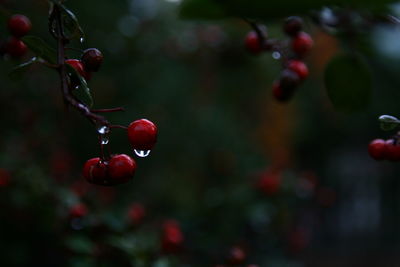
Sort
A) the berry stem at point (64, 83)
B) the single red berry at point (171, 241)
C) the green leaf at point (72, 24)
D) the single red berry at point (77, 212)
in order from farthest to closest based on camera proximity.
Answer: the single red berry at point (171, 241) → the single red berry at point (77, 212) → the green leaf at point (72, 24) → the berry stem at point (64, 83)

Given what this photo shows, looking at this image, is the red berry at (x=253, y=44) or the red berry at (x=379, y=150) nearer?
the red berry at (x=379, y=150)

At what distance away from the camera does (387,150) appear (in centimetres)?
130

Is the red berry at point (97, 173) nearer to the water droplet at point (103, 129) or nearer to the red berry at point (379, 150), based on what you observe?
the water droplet at point (103, 129)

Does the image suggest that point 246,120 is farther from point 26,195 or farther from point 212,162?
point 26,195

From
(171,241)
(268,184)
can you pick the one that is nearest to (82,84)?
(171,241)

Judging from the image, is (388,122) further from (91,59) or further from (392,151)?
(91,59)

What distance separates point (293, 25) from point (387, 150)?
1.81 feet

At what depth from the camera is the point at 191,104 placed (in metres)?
6.10

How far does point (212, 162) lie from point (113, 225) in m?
Result: 3.98

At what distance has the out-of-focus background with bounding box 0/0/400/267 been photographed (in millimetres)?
2303

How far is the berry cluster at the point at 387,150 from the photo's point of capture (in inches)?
Result: 51.2

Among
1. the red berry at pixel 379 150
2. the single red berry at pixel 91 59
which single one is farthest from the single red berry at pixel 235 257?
the single red berry at pixel 91 59

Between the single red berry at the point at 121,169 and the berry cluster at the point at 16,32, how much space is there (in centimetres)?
45

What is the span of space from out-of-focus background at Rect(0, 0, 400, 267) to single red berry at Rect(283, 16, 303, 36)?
15 cm
